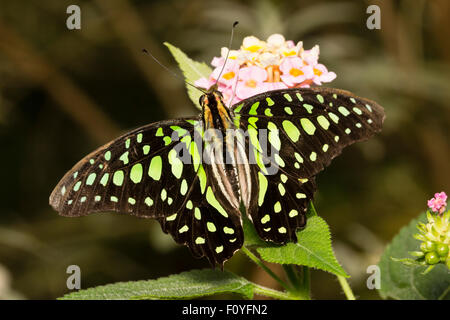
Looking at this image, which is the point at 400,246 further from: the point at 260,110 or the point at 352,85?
the point at 352,85

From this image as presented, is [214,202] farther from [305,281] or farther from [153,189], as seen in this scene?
[305,281]

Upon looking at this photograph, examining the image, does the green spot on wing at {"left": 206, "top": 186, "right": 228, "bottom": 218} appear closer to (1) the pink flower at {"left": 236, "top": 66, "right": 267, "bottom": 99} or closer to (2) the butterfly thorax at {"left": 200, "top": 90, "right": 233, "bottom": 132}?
(2) the butterfly thorax at {"left": 200, "top": 90, "right": 233, "bottom": 132}

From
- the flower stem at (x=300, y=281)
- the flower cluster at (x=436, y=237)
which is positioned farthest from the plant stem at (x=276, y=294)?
the flower cluster at (x=436, y=237)

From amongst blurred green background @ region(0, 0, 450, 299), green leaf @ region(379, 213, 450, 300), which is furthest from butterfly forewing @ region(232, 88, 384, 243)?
blurred green background @ region(0, 0, 450, 299)

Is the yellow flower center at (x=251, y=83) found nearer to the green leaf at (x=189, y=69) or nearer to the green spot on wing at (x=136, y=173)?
the green leaf at (x=189, y=69)
